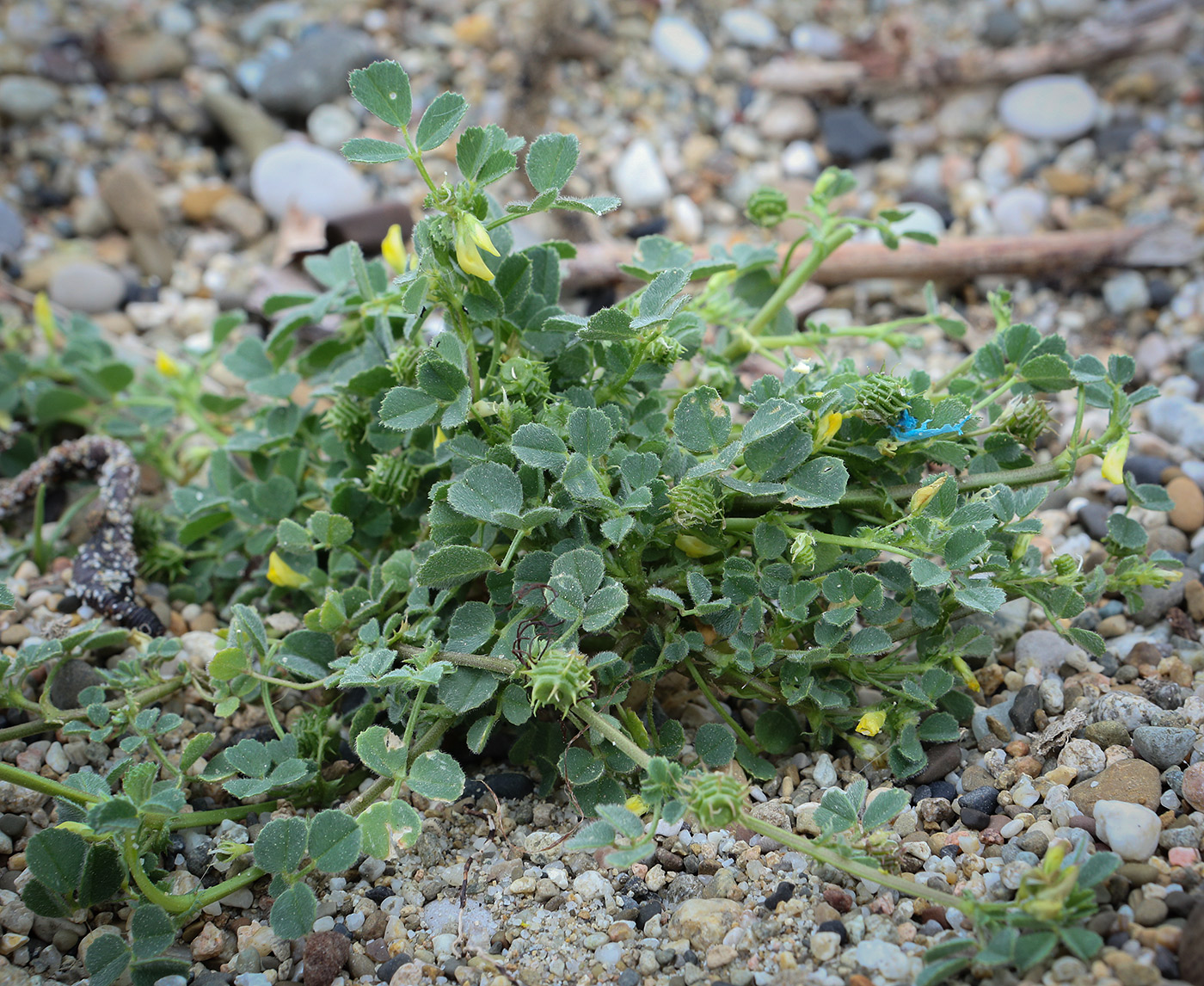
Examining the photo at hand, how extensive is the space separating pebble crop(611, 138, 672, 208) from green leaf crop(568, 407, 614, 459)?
1.92 meters

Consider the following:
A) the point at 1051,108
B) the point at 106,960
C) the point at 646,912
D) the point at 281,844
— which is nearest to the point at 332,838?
the point at 281,844

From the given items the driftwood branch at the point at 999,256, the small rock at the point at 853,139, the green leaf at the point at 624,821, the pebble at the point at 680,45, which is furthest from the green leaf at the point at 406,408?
the pebble at the point at 680,45

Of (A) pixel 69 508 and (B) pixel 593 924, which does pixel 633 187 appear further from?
(B) pixel 593 924

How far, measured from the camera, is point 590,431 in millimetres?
1333

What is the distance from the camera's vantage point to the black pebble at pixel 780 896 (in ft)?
4.16

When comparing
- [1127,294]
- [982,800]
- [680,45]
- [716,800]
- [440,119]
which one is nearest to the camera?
[716,800]

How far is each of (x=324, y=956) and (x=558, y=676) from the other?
498mm

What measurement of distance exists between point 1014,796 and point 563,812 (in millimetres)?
639

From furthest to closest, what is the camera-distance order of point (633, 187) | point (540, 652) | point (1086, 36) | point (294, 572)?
point (1086, 36) < point (633, 187) < point (294, 572) < point (540, 652)

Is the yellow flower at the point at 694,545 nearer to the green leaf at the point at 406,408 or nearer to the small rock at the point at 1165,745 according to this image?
the green leaf at the point at 406,408

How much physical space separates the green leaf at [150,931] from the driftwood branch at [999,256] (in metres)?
1.81

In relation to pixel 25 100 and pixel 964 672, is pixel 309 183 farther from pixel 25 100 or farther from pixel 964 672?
pixel 964 672

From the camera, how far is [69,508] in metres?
2.01

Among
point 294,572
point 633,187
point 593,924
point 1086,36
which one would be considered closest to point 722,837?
point 593,924
